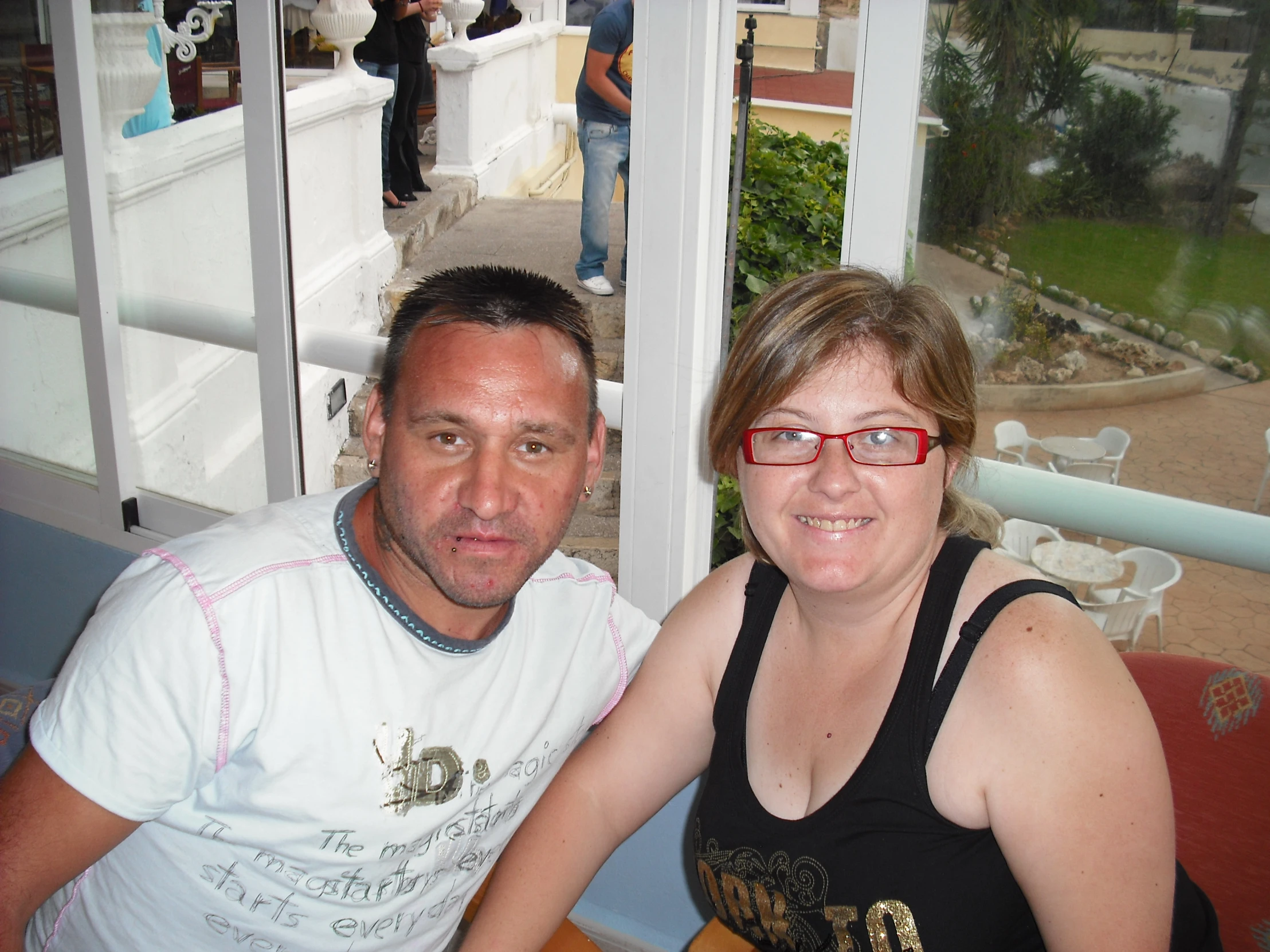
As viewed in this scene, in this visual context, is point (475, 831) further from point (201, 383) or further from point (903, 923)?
point (201, 383)

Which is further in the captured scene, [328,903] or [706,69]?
[706,69]

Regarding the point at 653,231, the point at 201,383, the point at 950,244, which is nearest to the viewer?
the point at 950,244

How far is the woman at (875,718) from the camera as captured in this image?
3.36 ft

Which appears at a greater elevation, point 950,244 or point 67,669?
point 950,244

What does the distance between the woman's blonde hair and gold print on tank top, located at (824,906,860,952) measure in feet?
1.77

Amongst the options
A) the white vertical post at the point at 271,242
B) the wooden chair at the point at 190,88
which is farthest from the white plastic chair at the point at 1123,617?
the wooden chair at the point at 190,88

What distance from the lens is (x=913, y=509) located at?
3.80ft

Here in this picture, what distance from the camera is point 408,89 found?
18.6 feet

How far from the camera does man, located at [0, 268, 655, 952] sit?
107cm

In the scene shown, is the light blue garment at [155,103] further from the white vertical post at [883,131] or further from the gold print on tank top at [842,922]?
the gold print on tank top at [842,922]

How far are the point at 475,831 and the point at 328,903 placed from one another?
0.18 m

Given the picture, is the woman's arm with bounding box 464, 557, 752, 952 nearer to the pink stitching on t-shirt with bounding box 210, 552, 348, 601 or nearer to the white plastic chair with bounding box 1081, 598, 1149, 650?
the pink stitching on t-shirt with bounding box 210, 552, 348, 601

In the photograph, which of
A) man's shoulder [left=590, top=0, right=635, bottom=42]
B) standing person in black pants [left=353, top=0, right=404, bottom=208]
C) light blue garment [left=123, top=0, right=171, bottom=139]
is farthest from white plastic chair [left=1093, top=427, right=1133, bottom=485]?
standing person in black pants [left=353, top=0, right=404, bottom=208]

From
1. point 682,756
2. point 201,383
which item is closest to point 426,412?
point 682,756
